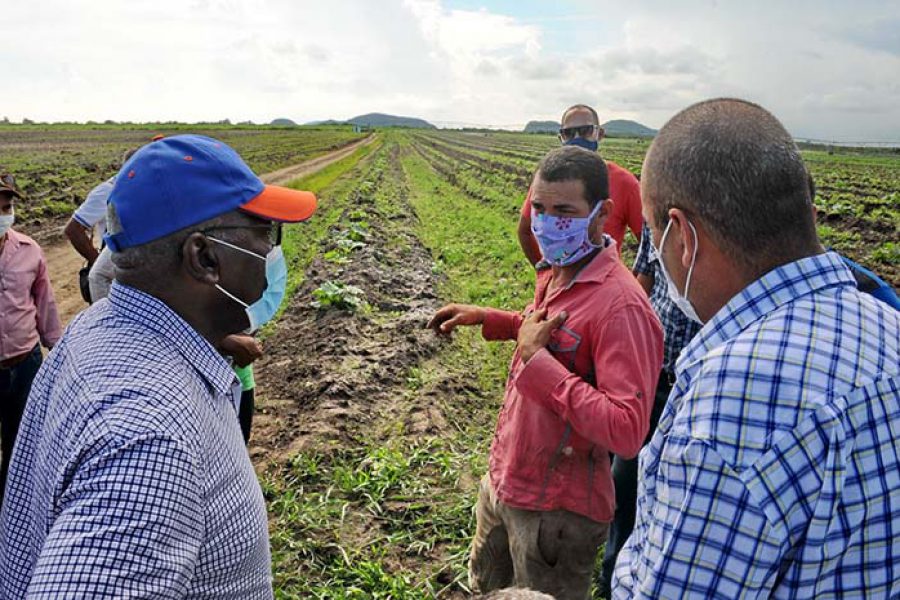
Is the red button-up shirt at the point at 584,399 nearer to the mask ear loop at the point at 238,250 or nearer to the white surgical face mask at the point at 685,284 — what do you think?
the white surgical face mask at the point at 685,284

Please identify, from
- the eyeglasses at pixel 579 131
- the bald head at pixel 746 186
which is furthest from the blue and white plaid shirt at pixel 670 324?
the eyeglasses at pixel 579 131

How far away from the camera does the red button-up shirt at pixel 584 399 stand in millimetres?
2355

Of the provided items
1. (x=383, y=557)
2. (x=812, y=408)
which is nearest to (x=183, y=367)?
(x=812, y=408)

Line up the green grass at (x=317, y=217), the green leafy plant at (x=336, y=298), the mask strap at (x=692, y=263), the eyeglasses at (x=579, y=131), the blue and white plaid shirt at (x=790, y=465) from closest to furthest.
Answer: the blue and white plaid shirt at (x=790, y=465) → the mask strap at (x=692, y=263) → the eyeglasses at (x=579, y=131) → the green leafy plant at (x=336, y=298) → the green grass at (x=317, y=217)

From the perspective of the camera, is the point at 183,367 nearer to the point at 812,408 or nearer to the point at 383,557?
the point at 812,408

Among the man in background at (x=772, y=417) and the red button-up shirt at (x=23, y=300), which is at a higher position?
the man in background at (x=772, y=417)

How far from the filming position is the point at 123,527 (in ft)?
4.09

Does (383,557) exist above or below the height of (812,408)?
below

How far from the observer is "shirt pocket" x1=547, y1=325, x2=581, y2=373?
2.57 metres

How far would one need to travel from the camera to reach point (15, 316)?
4.69 metres

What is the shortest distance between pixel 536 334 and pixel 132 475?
159 cm

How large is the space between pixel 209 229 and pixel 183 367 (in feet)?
1.33

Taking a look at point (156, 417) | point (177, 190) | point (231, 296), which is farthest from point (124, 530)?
point (177, 190)

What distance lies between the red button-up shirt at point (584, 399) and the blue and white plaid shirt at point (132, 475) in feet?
3.90
